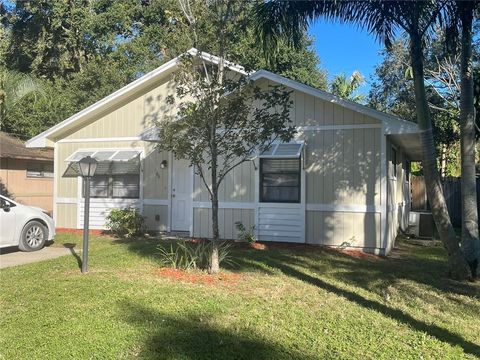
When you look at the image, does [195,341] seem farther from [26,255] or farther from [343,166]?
[343,166]

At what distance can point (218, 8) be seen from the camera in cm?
760

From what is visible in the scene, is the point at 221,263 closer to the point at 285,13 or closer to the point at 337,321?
the point at 337,321

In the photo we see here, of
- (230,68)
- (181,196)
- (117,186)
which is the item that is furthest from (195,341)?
(117,186)

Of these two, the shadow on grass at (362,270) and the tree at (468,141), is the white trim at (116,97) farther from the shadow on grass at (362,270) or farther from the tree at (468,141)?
the tree at (468,141)

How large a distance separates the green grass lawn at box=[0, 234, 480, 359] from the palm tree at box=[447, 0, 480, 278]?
2.41 ft

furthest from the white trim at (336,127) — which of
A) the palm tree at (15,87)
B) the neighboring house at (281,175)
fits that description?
the palm tree at (15,87)

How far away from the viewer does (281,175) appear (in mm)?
11336

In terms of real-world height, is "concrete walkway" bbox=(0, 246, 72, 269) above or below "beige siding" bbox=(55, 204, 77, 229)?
below

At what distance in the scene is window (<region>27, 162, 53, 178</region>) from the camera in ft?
62.8

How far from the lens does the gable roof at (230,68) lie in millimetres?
8430

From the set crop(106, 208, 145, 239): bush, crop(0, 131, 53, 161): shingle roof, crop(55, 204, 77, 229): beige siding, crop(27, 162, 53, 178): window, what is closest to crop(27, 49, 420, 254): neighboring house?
crop(55, 204, 77, 229): beige siding

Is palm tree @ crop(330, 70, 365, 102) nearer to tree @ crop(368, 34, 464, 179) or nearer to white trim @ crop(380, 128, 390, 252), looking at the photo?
tree @ crop(368, 34, 464, 179)

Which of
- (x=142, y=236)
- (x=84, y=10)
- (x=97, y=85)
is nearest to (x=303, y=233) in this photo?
(x=142, y=236)

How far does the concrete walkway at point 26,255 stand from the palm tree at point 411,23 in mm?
6069
